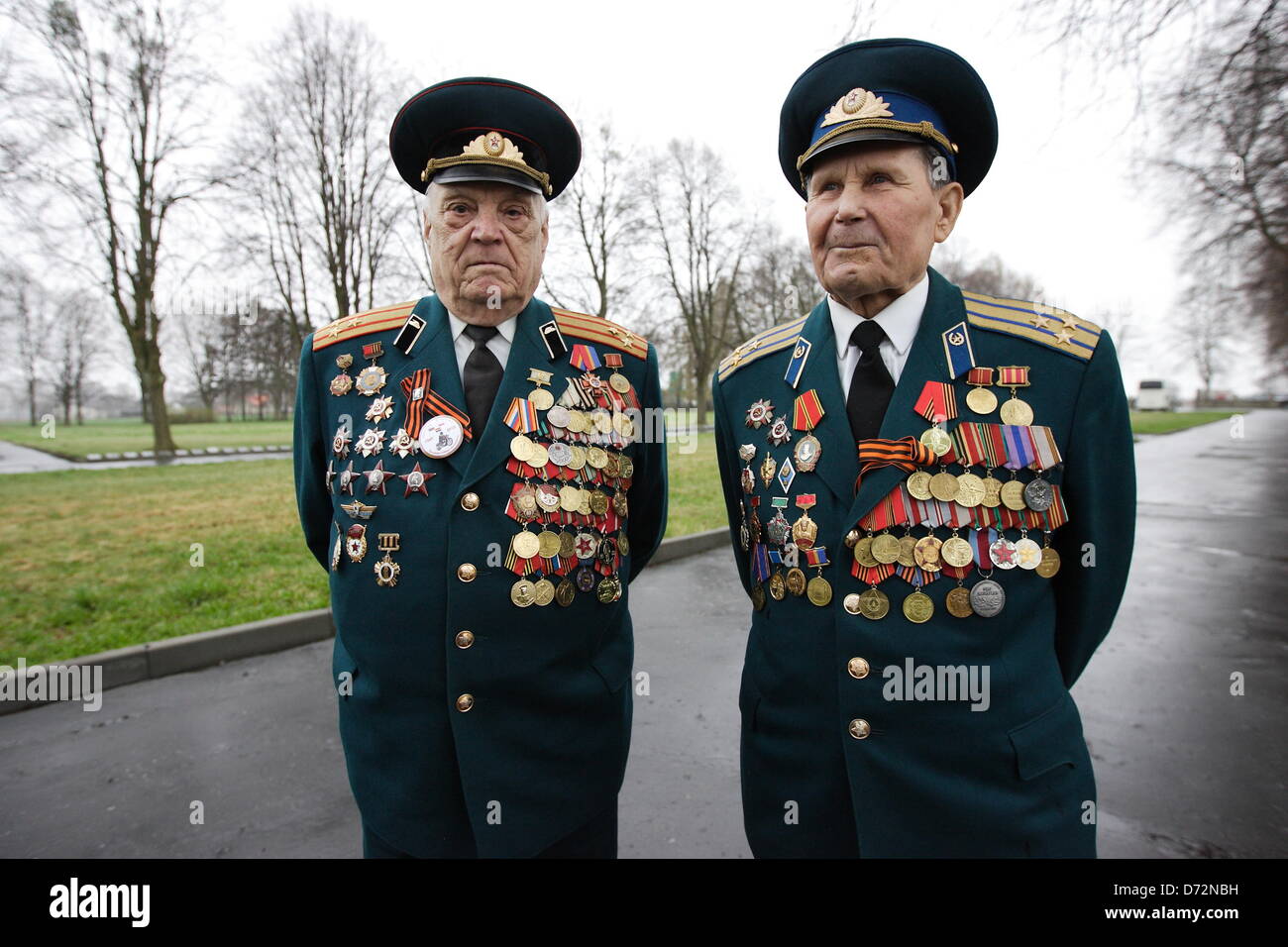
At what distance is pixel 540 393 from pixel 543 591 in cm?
56

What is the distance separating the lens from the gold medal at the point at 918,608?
59.2 inches

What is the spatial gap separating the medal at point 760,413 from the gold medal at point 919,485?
0.40m

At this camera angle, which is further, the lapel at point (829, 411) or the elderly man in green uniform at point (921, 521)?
the lapel at point (829, 411)

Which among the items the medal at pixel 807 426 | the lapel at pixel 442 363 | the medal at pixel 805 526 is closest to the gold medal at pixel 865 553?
the medal at pixel 805 526

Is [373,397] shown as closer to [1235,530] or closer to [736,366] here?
[736,366]

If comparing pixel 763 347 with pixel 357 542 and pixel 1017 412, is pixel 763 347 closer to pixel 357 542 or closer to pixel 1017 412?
pixel 1017 412

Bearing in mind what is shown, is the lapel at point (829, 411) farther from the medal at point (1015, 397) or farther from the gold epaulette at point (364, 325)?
the gold epaulette at point (364, 325)

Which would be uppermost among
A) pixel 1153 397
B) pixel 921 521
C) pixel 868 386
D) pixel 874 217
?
pixel 1153 397

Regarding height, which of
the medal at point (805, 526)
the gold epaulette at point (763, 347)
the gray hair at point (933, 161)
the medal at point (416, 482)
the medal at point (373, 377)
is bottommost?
the medal at point (805, 526)

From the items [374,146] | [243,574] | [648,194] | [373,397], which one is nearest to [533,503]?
[373,397]

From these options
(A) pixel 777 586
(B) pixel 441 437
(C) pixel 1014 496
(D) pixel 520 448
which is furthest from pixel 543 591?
(C) pixel 1014 496

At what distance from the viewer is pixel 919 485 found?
1.54m

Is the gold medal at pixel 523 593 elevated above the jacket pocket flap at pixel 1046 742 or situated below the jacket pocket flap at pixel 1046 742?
above
